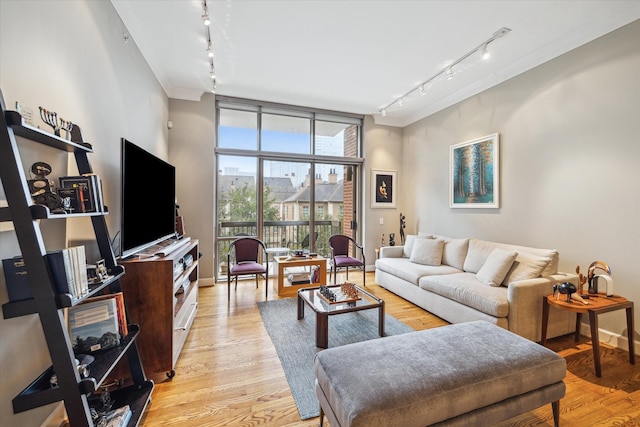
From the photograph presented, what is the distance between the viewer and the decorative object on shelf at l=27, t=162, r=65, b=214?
1.30 m

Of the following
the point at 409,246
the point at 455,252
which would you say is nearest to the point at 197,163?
the point at 409,246

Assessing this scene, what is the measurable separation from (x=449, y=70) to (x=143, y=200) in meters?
3.94

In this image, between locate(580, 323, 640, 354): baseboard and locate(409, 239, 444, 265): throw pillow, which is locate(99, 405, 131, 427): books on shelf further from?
locate(580, 323, 640, 354): baseboard

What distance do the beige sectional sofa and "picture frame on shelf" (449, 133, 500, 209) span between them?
690 millimetres

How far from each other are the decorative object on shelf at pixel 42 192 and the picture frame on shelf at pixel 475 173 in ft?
14.7

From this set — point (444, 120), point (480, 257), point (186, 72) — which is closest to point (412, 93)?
point (444, 120)

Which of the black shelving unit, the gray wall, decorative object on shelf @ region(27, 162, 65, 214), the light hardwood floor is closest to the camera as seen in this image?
the black shelving unit

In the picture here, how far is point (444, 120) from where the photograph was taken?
15.4 ft

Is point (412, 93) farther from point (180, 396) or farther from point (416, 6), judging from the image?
point (180, 396)

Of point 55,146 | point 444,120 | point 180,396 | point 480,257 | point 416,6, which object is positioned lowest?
point 180,396

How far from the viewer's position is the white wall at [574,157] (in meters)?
2.54

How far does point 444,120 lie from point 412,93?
0.75 metres

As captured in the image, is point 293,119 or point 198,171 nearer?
point 198,171

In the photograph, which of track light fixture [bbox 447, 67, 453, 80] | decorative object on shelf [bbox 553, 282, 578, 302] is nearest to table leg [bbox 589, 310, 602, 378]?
decorative object on shelf [bbox 553, 282, 578, 302]
